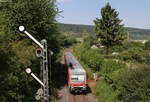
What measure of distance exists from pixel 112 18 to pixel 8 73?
123 feet

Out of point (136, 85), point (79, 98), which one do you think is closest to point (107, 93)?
→ point (79, 98)

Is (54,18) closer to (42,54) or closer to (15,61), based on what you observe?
(15,61)

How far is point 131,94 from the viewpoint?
604 inches

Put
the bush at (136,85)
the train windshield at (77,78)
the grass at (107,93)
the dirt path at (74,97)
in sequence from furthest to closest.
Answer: the train windshield at (77,78) < the dirt path at (74,97) < the grass at (107,93) < the bush at (136,85)

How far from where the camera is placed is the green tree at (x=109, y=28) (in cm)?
4503

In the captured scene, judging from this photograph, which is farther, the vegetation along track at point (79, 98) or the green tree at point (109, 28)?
the green tree at point (109, 28)

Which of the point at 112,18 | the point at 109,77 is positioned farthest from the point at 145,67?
the point at 112,18

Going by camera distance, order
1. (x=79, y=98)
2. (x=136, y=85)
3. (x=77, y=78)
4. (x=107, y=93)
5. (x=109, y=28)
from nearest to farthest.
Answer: (x=136, y=85), (x=107, y=93), (x=79, y=98), (x=77, y=78), (x=109, y=28)

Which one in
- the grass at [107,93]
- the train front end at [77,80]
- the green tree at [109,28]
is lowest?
the grass at [107,93]

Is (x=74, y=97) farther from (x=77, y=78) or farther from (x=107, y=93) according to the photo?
(x=107, y=93)

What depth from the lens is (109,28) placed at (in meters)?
45.4

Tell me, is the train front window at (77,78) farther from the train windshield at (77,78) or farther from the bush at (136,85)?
the bush at (136,85)

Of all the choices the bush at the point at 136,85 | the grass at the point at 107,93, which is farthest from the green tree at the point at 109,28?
the bush at the point at 136,85

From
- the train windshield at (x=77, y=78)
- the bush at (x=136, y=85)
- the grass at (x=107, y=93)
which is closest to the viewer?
the bush at (x=136, y=85)
